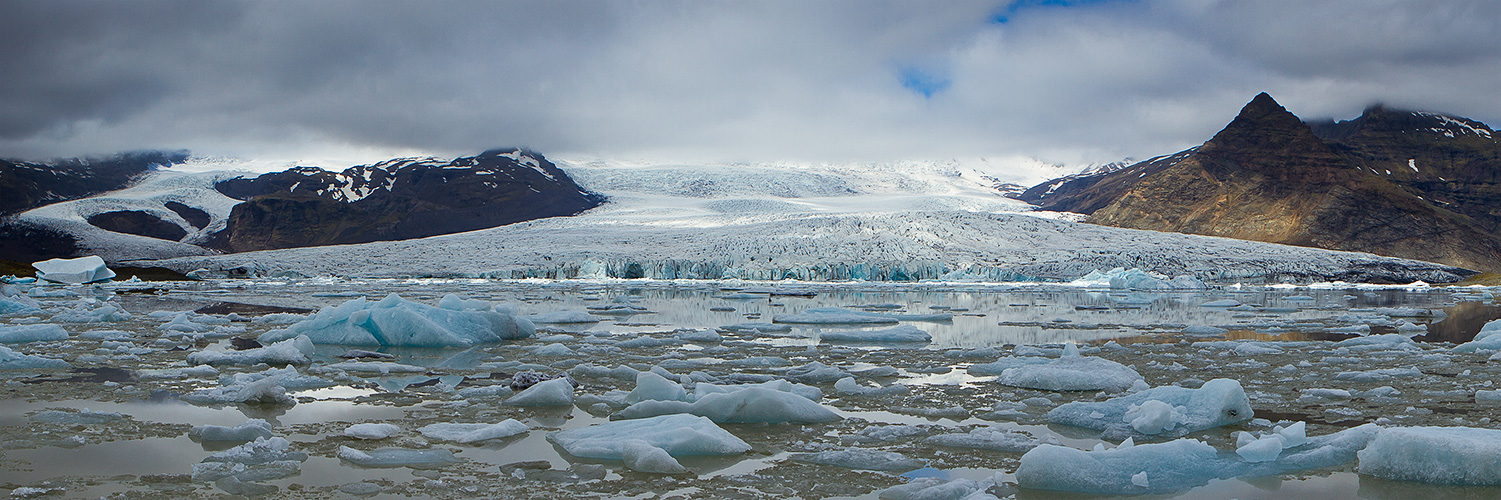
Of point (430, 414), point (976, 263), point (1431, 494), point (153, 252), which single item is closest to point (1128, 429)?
point (1431, 494)

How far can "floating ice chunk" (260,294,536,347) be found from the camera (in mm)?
9273

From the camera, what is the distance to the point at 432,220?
100 meters

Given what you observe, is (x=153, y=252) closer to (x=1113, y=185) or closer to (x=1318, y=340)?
(x=1318, y=340)

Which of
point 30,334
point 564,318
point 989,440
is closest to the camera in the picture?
point 989,440

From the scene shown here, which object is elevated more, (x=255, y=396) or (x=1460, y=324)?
(x=255, y=396)

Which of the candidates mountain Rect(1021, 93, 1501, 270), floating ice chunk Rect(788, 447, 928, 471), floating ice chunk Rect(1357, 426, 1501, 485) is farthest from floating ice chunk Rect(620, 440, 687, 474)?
mountain Rect(1021, 93, 1501, 270)

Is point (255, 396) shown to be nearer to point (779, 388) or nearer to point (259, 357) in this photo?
point (259, 357)

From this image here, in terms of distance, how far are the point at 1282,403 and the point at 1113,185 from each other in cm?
13418

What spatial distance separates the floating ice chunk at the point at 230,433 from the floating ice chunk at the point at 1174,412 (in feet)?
13.6

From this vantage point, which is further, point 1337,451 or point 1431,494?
point 1337,451

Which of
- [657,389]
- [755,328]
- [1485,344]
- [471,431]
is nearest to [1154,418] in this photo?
[657,389]

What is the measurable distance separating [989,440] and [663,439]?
1.55 meters

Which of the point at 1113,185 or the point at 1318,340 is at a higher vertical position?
the point at 1113,185

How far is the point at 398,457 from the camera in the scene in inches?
150
